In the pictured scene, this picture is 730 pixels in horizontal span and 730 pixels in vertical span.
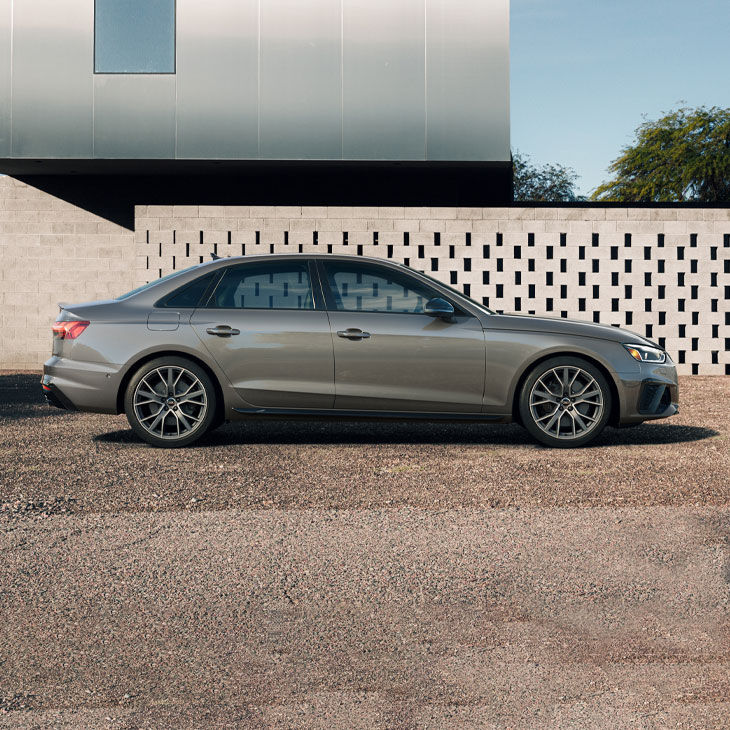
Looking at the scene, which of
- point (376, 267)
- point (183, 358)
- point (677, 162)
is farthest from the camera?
point (677, 162)

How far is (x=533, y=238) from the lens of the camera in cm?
1612

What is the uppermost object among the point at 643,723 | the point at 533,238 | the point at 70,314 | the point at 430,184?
the point at 430,184

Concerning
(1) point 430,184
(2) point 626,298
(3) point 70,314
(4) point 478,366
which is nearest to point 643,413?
(4) point 478,366

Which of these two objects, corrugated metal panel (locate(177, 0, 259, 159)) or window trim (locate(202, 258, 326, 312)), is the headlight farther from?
corrugated metal panel (locate(177, 0, 259, 159))

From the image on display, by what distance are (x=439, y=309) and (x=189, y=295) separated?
7.03ft

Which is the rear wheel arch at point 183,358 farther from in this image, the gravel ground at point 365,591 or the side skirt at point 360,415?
the gravel ground at point 365,591

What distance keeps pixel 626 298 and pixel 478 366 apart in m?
8.99

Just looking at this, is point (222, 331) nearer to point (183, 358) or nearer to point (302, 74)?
point (183, 358)

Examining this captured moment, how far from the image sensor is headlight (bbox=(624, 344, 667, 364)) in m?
8.05

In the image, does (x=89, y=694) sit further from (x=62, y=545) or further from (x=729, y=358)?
(x=729, y=358)

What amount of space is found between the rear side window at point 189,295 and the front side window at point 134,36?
A: 10613mm

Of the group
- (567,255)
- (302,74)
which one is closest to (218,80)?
(302,74)

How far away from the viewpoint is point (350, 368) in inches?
312

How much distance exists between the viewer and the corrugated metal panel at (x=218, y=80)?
17.4 m
